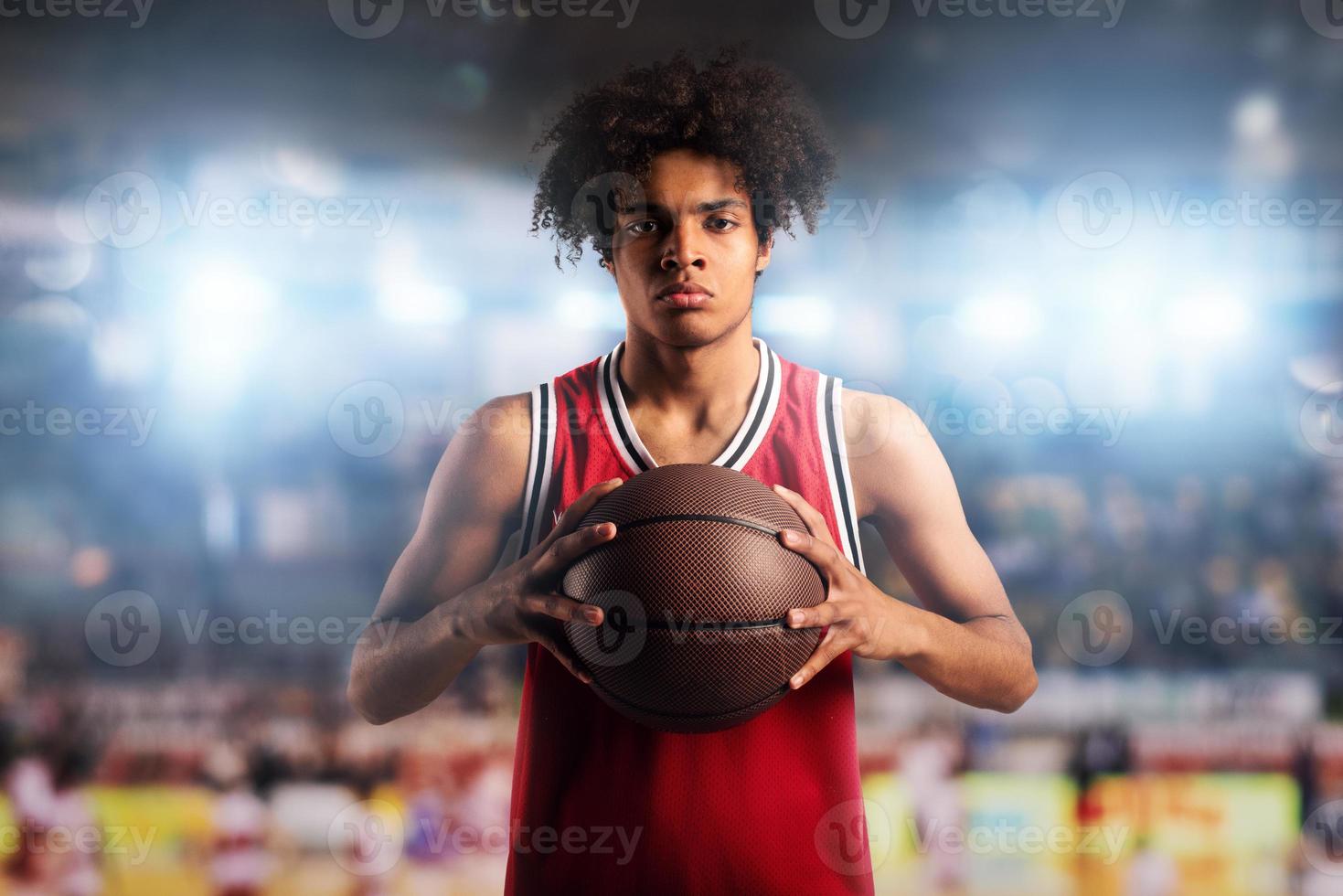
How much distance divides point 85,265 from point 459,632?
2.00 m

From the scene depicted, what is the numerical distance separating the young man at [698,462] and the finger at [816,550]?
5 centimetres

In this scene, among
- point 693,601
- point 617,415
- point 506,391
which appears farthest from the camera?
point 506,391

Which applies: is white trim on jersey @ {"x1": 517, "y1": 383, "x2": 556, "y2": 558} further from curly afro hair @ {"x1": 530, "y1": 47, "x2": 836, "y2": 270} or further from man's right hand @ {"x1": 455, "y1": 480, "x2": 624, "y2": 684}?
curly afro hair @ {"x1": 530, "y1": 47, "x2": 836, "y2": 270}

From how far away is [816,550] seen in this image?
81cm

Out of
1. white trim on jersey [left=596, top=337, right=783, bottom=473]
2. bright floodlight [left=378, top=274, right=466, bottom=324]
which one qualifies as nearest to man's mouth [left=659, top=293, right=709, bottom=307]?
white trim on jersey [left=596, top=337, right=783, bottom=473]

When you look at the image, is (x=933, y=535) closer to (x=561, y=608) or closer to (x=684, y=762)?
(x=684, y=762)

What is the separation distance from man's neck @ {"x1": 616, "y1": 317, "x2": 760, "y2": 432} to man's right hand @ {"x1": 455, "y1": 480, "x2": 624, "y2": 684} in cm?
25

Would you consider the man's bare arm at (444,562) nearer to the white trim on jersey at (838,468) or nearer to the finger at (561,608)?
the finger at (561,608)

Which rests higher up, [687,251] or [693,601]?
[687,251]

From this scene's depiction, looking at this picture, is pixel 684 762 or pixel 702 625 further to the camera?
pixel 684 762

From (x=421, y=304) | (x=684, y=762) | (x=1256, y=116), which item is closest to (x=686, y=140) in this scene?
(x=684, y=762)

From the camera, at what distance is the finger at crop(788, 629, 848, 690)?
827mm

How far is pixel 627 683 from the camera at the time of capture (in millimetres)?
811

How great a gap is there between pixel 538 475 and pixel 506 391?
115cm
